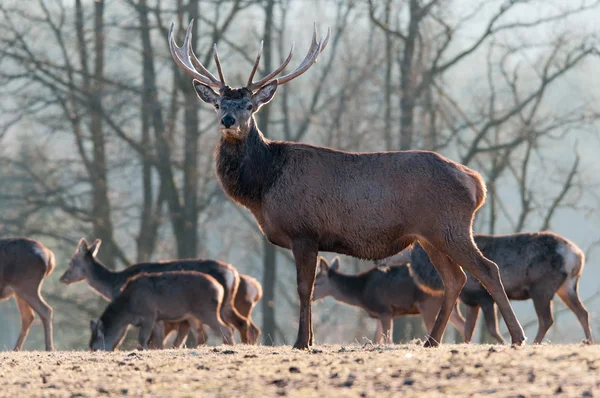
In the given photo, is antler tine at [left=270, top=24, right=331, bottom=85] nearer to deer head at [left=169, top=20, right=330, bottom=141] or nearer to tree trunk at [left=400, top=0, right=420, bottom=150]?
deer head at [left=169, top=20, right=330, bottom=141]

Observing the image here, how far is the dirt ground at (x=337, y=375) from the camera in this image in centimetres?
702

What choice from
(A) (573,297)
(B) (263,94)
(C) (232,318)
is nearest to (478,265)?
→ (B) (263,94)

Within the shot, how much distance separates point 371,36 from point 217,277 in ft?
55.9

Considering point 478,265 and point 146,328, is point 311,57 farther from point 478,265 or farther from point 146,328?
point 146,328

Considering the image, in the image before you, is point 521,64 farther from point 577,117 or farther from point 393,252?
point 393,252

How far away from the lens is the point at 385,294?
18.4 metres

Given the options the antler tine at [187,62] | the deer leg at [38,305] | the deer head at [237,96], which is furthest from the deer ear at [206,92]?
the deer leg at [38,305]

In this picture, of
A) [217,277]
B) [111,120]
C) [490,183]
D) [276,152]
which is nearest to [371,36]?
[490,183]

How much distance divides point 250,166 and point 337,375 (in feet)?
12.4

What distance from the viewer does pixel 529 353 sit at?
8.11 metres

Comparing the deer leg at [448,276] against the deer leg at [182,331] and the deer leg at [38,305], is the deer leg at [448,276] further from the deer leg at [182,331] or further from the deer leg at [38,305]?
the deer leg at [38,305]

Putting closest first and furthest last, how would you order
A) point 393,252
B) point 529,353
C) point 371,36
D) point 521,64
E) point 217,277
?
1. point 529,353
2. point 393,252
3. point 217,277
4. point 521,64
5. point 371,36

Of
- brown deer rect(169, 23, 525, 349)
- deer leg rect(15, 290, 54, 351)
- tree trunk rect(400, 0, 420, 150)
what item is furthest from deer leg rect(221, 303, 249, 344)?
tree trunk rect(400, 0, 420, 150)

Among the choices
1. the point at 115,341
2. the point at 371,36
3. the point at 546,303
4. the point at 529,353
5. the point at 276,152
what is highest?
the point at 371,36
